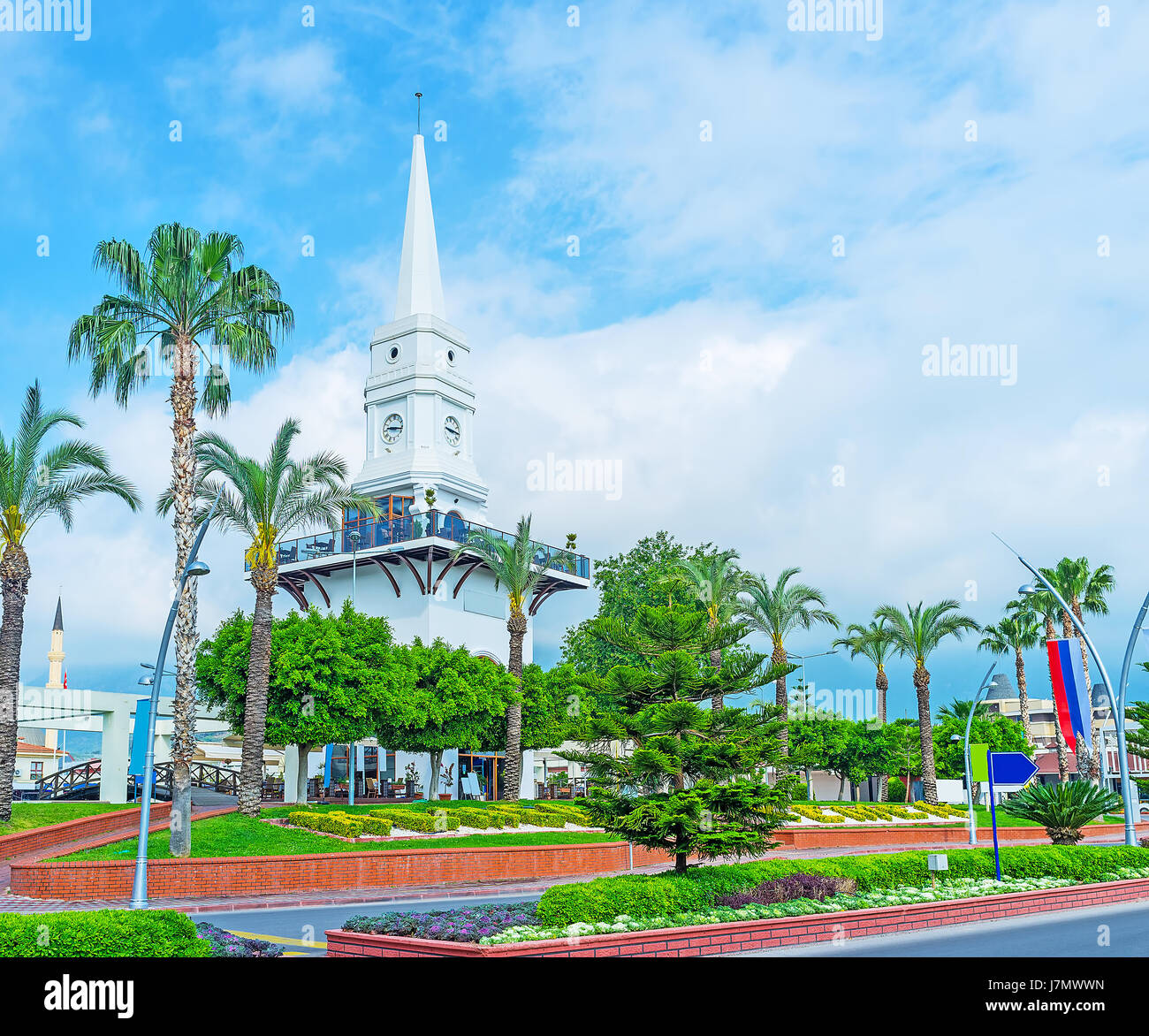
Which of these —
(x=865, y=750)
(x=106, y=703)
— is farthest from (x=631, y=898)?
(x=865, y=750)

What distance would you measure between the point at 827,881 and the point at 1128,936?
158 inches

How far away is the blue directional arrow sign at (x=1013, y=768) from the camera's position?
17.3 meters

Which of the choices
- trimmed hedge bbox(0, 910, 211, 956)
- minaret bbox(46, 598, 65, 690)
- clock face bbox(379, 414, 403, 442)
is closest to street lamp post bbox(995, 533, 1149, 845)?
trimmed hedge bbox(0, 910, 211, 956)

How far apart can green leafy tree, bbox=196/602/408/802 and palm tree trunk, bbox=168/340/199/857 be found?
21.5 ft

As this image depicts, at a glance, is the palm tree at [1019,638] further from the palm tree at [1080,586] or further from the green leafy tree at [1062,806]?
the green leafy tree at [1062,806]

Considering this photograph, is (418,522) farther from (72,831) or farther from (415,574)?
(72,831)

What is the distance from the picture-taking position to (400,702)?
1297 inches

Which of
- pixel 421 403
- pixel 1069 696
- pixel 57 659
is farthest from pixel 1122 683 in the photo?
pixel 57 659

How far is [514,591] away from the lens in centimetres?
3731

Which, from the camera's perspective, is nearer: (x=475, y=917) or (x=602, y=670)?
(x=475, y=917)

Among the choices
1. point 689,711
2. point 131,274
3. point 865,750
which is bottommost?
point 865,750

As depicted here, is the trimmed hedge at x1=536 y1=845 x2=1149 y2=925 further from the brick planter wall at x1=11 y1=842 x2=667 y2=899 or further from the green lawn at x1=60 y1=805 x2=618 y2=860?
the brick planter wall at x1=11 y1=842 x2=667 y2=899
